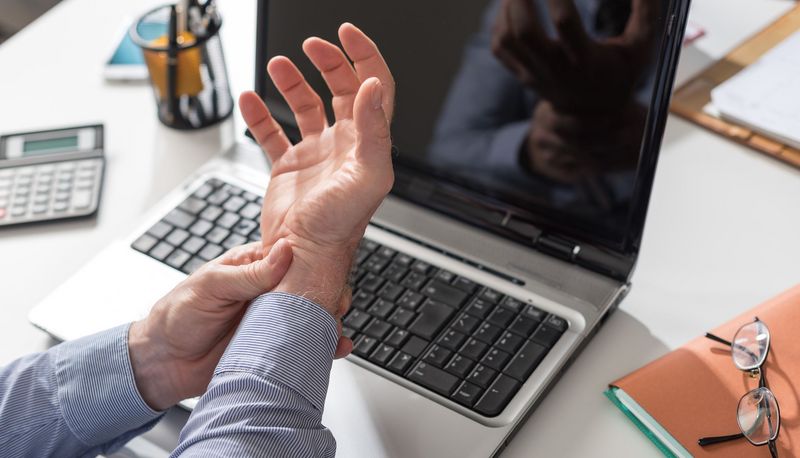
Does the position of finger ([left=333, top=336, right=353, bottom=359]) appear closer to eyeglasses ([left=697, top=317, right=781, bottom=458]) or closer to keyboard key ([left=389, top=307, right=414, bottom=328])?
keyboard key ([left=389, top=307, right=414, bottom=328])

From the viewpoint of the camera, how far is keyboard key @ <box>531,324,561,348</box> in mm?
921

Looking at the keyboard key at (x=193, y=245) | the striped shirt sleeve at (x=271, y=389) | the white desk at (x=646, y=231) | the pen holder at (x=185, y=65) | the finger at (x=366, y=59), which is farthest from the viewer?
the pen holder at (x=185, y=65)

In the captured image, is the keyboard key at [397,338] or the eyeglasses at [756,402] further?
the keyboard key at [397,338]

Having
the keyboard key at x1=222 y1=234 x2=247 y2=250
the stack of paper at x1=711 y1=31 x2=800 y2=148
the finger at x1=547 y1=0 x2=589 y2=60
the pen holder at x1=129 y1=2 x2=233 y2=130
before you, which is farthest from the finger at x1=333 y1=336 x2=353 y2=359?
the stack of paper at x1=711 y1=31 x2=800 y2=148

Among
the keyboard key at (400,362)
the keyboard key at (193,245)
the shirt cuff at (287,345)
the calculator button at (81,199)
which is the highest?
the shirt cuff at (287,345)

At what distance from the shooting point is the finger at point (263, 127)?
96 centimetres

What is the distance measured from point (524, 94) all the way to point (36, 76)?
74 cm

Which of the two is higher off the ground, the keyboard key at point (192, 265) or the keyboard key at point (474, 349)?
the keyboard key at point (474, 349)

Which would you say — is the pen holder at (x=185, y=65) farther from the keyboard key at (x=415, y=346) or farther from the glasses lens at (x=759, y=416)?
the glasses lens at (x=759, y=416)

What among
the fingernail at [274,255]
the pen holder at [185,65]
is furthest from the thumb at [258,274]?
the pen holder at [185,65]

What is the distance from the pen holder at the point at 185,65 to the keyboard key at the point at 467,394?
55cm

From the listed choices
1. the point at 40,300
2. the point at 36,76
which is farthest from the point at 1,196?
the point at 36,76

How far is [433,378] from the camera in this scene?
2.94 feet

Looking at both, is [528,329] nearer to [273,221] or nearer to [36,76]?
[273,221]
